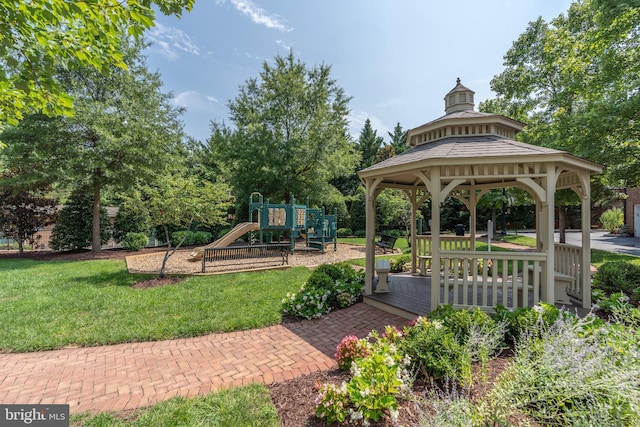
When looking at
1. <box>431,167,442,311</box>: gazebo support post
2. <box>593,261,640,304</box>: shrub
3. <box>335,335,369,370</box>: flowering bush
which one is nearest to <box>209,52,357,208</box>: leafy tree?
<box>431,167,442,311</box>: gazebo support post

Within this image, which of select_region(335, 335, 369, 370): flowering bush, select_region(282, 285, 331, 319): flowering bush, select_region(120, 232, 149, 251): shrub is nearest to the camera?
select_region(335, 335, 369, 370): flowering bush

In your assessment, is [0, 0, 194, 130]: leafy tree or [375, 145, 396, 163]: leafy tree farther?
[375, 145, 396, 163]: leafy tree

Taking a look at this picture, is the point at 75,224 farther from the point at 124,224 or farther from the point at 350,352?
the point at 350,352

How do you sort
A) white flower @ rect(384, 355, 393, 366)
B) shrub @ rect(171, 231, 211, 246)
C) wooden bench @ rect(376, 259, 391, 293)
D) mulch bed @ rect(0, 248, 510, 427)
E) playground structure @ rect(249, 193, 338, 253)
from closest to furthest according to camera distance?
1. mulch bed @ rect(0, 248, 510, 427)
2. white flower @ rect(384, 355, 393, 366)
3. wooden bench @ rect(376, 259, 391, 293)
4. playground structure @ rect(249, 193, 338, 253)
5. shrub @ rect(171, 231, 211, 246)

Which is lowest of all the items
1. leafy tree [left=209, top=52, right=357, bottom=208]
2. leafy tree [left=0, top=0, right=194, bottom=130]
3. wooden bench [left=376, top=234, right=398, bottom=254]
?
wooden bench [left=376, top=234, right=398, bottom=254]

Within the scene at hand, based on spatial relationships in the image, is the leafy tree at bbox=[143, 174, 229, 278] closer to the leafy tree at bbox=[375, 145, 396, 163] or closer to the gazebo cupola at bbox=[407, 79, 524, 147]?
the gazebo cupola at bbox=[407, 79, 524, 147]

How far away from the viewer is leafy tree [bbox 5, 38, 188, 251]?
11672 millimetres

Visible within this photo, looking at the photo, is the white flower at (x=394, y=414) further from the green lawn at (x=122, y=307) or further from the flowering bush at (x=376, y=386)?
the green lawn at (x=122, y=307)

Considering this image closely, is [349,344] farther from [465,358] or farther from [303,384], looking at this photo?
[465,358]

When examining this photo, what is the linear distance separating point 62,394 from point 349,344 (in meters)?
3.39

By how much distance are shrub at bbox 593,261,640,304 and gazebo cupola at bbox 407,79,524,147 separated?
403 centimetres

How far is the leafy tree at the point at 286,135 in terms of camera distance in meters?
16.9

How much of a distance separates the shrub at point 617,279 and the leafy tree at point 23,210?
2181 centimetres

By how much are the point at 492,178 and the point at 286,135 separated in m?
14.9
